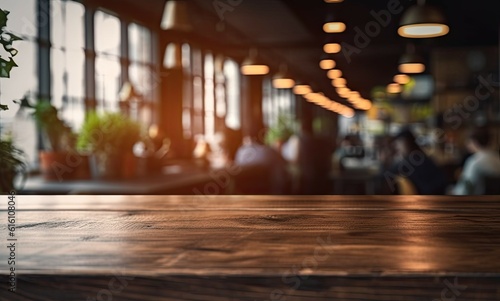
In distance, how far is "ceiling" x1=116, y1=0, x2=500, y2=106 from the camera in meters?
10.0

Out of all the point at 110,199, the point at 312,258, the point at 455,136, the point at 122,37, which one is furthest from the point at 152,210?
the point at 455,136

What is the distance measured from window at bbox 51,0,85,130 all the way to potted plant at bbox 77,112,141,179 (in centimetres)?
350

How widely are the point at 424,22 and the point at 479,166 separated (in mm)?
1091

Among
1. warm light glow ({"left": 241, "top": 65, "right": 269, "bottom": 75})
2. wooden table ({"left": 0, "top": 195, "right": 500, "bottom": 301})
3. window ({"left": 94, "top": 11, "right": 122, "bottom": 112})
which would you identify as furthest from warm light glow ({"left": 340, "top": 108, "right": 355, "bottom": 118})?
wooden table ({"left": 0, "top": 195, "right": 500, "bottom": 301})

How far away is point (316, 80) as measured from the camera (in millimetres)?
21953

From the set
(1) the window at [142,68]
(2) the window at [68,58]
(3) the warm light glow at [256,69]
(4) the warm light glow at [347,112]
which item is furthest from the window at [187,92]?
(4) the warm light glow at [347,112]

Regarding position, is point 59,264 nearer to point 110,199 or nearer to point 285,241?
point 285,241

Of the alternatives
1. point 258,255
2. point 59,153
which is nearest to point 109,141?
point 59,153

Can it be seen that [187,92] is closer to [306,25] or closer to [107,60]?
[306,25]

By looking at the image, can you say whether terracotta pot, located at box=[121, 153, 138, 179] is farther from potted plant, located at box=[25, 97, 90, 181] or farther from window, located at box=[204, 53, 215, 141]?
window, located at box=[204, 53, 215, 141]

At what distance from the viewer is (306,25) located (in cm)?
1160

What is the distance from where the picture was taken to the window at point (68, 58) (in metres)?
8.08

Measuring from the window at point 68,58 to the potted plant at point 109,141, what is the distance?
3495mm

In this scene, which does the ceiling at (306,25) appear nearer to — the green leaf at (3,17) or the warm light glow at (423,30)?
the warm light glow at (423,30)
